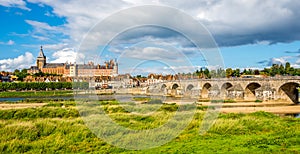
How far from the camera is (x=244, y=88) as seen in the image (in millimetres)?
68250

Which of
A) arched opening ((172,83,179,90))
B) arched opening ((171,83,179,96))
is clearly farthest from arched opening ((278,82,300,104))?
arched opening ((172,83,179,90))

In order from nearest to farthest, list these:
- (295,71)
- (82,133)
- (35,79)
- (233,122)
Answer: (82,133)
(233,122)
(295,71)
(35,79)

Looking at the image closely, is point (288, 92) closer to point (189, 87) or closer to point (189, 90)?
point (189, 90)

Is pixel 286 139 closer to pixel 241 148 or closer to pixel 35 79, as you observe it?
pixel 241 148

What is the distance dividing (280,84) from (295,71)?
72711 mm

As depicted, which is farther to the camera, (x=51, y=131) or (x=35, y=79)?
(x=35, y=79)

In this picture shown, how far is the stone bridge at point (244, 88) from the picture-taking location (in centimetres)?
5942

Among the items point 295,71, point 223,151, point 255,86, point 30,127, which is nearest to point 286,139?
point 223,151

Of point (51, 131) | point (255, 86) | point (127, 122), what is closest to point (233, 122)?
point (127, 122)

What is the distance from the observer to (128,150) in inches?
635

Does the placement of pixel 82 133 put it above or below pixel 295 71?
below

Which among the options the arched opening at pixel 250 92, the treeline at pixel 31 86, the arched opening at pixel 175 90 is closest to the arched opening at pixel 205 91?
the arched opening at pixel 250 92

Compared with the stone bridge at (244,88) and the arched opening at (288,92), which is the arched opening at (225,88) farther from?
the arched opening at (288,92)

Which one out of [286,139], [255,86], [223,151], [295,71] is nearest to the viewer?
[223,151]
